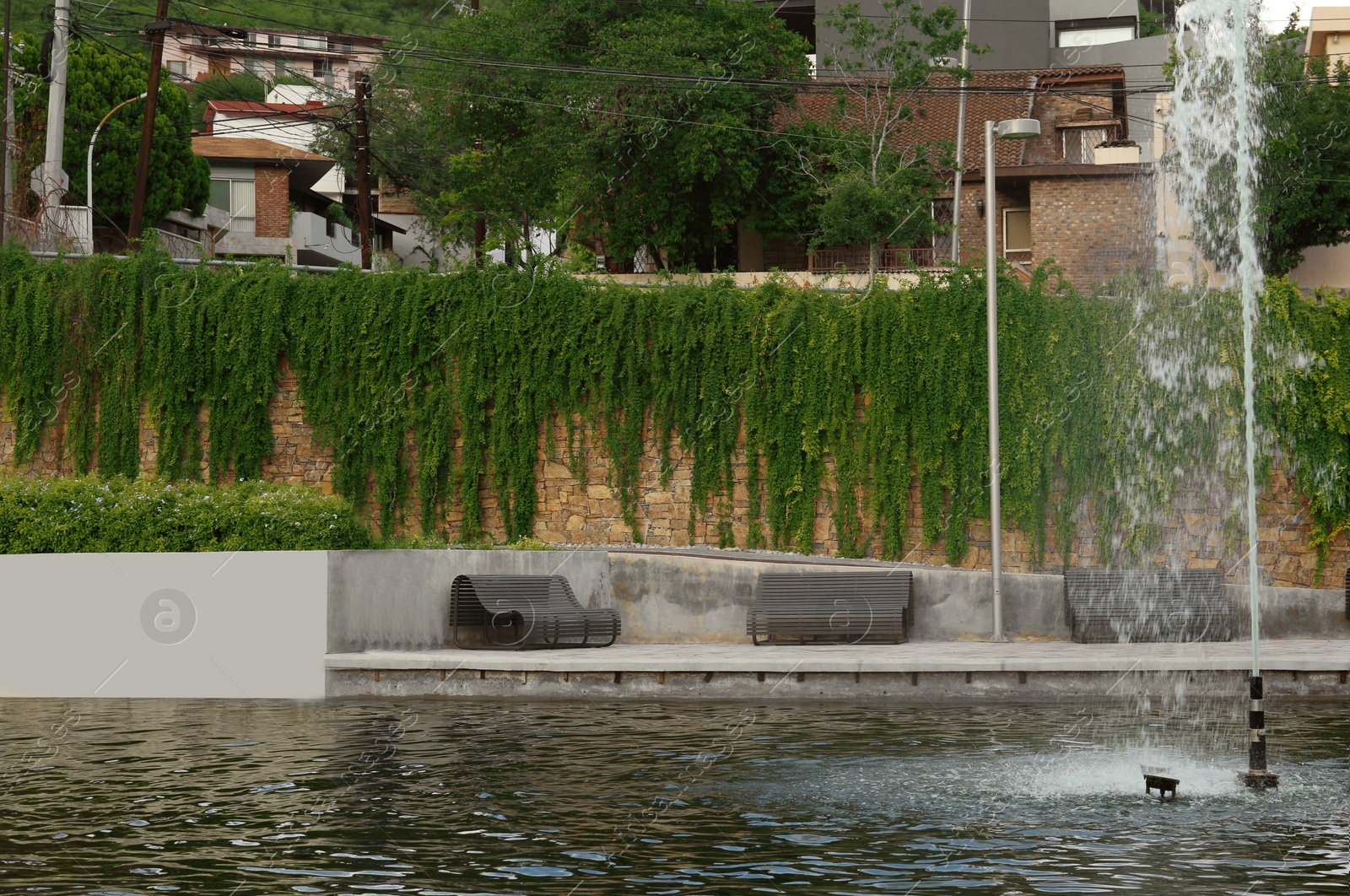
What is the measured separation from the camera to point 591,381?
22312 mm

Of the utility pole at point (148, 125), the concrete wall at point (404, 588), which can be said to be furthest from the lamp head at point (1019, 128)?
the utility pole at point (148, 125)

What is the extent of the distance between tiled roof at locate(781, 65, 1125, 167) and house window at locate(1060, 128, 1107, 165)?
1.29 m

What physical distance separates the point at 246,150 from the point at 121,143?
8.34 meters

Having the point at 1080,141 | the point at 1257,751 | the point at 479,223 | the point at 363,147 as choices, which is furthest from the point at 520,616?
the point at 479,223

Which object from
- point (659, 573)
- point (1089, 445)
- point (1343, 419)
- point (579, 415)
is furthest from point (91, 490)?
point (1343, 419)

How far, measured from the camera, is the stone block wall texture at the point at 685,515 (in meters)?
20.8

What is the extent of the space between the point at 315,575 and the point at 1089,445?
12.3 meters

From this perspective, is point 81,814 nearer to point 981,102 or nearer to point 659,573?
point 659,573

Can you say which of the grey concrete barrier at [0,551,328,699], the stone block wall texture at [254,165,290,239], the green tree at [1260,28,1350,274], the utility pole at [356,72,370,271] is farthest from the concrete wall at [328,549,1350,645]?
the stone block wall texture at [254,165,290,239]

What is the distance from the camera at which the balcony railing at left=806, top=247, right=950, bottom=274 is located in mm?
36219

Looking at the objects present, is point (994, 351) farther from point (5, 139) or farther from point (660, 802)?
point (5, 139)

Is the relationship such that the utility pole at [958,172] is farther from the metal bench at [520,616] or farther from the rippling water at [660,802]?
the rippling water at [660,802]

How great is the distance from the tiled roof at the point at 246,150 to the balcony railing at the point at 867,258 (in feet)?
71.6

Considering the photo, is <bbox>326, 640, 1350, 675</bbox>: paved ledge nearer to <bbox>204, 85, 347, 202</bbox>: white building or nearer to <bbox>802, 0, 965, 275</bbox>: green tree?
<bbox>802, 0, 965, 275</bbox>: green tree
